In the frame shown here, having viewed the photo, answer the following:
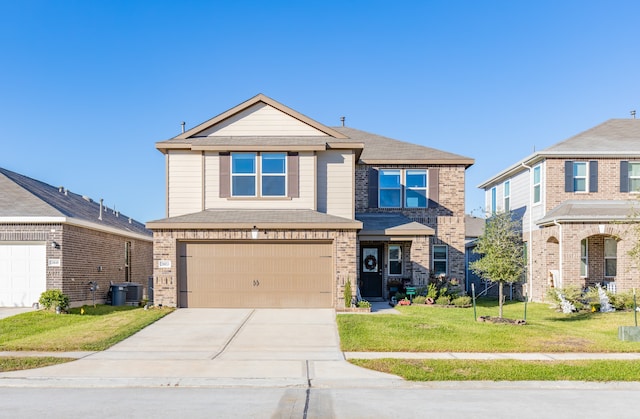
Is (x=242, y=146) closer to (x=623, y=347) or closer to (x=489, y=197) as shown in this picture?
(x=623, y=347)

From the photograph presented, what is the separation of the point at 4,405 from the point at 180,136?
12882mm

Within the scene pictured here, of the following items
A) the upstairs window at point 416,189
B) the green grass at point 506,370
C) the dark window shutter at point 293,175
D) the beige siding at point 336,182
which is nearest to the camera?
the green grass at point 506,370

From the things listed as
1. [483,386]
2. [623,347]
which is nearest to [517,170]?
[623,347]

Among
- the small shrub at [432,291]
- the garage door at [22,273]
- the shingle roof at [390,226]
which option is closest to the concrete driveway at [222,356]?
the shingle roof at [390,226]

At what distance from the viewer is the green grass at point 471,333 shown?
1230 centimetres

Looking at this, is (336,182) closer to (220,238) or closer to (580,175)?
(220,238)

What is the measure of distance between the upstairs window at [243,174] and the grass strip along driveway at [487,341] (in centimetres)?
578

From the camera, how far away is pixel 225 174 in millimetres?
19312

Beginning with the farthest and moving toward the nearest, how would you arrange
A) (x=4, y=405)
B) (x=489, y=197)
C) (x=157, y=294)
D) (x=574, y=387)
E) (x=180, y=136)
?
1. (x=489, y=197)
2. (x=180, y=136)
3. (x=157, y=294)
4. (x=574, y=387)
5. (x=4, y=405)

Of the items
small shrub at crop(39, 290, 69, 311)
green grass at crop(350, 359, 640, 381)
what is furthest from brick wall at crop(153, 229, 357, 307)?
green grass at crop(350, 359, 640, 381)

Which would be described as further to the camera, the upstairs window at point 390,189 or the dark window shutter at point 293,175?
the upstairs window at point 390,189

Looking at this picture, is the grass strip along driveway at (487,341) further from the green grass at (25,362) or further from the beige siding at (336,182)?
the green grass at (25,362)

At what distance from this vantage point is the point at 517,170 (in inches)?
1014

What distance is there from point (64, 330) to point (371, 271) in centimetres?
1179
